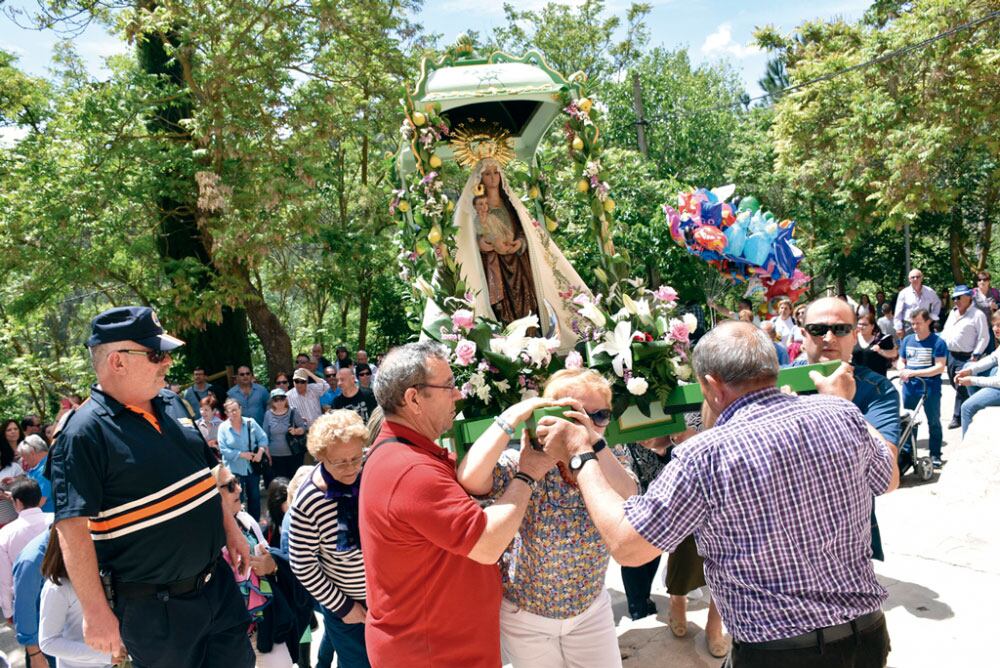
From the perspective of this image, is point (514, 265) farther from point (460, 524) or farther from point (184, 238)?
point (184, 238)

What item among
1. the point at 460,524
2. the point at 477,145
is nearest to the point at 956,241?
the point at 477,145

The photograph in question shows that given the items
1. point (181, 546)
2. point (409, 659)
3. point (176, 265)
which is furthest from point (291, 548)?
point (176, 265)

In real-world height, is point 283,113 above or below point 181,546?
above

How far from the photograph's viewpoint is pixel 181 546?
297 cm

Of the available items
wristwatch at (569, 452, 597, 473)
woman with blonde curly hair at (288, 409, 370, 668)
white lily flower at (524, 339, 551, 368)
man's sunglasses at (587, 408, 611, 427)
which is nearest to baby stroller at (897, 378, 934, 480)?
white lily flower at (524, 339, 551, 368)

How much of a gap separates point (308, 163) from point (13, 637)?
8.35 m

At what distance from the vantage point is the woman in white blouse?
3322 millimetres

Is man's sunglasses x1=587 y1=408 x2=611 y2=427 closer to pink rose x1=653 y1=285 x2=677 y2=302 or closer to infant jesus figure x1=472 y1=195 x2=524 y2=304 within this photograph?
pink rose x1=653 y1=285 x2=677 y2=302

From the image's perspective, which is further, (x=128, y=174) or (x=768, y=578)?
(x=128, y=174)

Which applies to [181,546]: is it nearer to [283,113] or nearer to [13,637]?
[13,637]

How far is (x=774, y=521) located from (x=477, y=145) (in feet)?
15.9

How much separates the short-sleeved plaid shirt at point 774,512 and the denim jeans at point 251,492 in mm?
6742

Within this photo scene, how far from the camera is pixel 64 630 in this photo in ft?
11.1

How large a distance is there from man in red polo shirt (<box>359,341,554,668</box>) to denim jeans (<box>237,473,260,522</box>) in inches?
235
